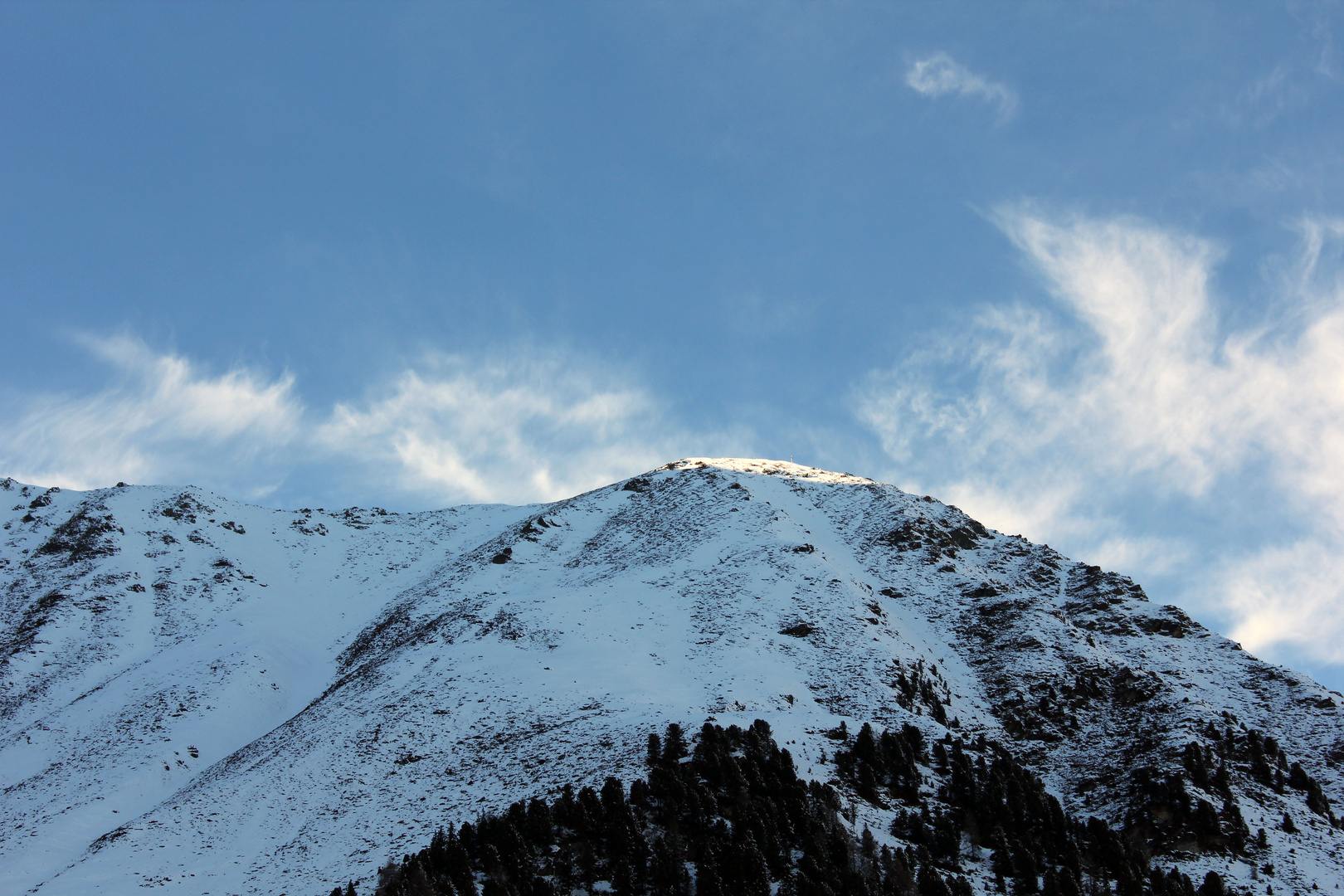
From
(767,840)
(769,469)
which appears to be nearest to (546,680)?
(767,840)

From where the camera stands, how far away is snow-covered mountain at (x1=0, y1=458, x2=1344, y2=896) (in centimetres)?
3375

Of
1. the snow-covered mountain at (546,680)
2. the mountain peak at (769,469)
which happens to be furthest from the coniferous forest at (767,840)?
the mountain peak at (769,469)

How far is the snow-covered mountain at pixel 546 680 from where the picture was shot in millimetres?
33750

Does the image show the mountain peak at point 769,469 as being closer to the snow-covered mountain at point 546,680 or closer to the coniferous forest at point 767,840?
the snow-covered mountain at point 546,680

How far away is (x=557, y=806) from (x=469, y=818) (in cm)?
489

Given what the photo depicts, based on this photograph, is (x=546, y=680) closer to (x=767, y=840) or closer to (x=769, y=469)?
(x=767, y=840)

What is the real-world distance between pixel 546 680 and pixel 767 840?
21.3 meters

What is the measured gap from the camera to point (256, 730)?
50.9m

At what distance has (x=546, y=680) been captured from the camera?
45031 mm

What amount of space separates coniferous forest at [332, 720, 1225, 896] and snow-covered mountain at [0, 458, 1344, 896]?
230 cm

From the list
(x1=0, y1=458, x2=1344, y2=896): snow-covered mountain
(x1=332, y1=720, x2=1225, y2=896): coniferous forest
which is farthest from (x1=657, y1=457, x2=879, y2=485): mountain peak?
(x1=332, y1=720, x2=1225, y2=896): coniferous forest

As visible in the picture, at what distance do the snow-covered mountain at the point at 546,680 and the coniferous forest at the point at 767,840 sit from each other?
7.54 ft

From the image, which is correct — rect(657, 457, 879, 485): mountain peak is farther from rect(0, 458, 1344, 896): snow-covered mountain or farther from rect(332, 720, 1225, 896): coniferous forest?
rect(332, 720, 1225, 896): coniferous forest

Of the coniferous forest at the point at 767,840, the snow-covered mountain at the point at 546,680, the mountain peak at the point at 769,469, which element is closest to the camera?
the coniferous forest at the point at 767,840
